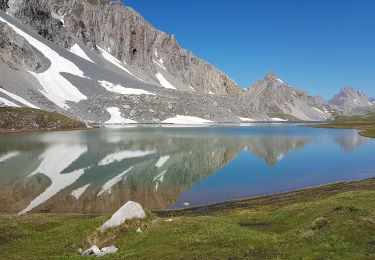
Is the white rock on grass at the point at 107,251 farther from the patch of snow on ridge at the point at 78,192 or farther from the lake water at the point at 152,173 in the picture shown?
the patch of snow on ridge at the point at 78,192

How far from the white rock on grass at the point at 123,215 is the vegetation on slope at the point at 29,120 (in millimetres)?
125595

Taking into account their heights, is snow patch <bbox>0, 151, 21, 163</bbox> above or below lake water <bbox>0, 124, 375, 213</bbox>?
above

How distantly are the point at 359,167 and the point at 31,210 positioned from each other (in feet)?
180

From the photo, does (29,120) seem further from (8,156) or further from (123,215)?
(123,215)

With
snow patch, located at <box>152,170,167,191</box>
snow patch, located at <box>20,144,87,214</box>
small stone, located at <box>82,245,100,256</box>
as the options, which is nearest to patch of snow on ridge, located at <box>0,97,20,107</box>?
snow patch, located at <box>20,144,87,214</box>

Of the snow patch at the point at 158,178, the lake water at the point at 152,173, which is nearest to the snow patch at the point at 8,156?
the lake water at the point at 152,173

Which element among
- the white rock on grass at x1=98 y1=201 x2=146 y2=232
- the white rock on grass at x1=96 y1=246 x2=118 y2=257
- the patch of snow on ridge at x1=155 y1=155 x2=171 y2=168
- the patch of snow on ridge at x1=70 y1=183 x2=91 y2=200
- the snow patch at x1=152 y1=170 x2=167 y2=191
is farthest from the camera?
the patch of snow on ridge at x1=155 y1=155 x2=171 y2=168

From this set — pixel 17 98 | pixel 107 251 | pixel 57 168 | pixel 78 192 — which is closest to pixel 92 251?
pixel 107 251

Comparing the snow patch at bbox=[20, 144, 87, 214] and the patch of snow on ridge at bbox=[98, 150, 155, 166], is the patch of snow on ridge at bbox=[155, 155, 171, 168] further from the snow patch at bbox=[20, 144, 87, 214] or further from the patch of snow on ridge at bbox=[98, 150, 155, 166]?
the snow patch at bbox=[20, 144, 87, 214]

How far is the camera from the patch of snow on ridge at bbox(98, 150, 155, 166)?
246 ft

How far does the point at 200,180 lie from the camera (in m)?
60.2

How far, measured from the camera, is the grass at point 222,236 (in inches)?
808

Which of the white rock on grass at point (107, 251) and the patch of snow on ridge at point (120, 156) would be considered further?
the patch of snow on ridge at point (120, 156)

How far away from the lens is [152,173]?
6450cm
